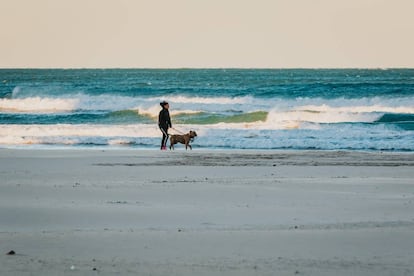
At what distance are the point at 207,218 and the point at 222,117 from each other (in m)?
26.4

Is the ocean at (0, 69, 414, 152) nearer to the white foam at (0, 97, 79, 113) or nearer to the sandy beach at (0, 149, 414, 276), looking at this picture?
the white foam at (0, 97, 79, 113)

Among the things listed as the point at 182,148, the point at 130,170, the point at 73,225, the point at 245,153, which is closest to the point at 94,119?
the point at 182,148

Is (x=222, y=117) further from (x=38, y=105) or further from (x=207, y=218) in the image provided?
(x=207, y=218)

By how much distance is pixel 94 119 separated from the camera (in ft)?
118

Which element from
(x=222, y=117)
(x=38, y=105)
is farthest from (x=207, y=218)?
(x=38, y=105)

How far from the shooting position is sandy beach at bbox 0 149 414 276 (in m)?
6.86

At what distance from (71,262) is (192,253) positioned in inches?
39.0

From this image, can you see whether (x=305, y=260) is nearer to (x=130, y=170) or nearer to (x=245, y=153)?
(x=130, y=170)

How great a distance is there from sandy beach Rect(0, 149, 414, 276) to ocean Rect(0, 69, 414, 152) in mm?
6743

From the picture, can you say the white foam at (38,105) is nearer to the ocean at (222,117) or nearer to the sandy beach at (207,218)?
the ocean at (222,117)

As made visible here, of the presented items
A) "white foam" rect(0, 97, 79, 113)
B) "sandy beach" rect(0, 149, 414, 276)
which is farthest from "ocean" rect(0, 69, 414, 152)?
"sandy beach" rect(0, 149, 414, 276)

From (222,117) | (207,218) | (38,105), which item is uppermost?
(207,218)

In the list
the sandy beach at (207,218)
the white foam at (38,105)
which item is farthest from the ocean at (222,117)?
the sandy beach at (207,218)

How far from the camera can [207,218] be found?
9.03m
